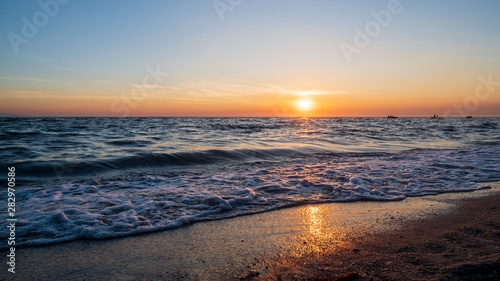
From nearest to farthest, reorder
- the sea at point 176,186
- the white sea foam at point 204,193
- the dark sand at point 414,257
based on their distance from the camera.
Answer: the dark sand at point 414,257 → the white sea foam at point 204,193 → the sea at point 176,186

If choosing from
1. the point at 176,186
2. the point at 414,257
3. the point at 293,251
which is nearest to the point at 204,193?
the point at 176,186

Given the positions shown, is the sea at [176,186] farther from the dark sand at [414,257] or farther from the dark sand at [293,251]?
the dark sand at [414,257]

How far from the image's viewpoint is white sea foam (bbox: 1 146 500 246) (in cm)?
411

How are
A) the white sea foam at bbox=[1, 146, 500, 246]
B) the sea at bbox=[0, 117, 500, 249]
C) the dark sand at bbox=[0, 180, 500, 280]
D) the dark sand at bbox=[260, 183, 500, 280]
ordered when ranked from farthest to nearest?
1. the sea at bbox=[0, 117, 500, 249]
2. the white sea foam at bbox=[1, 146, 500, 246]
3. the dark sand at bbox=[0, 180, 500, 280]
4. the dark sand at bbox=[260, 183, 500, 280]

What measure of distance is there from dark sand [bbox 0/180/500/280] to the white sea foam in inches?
18.6

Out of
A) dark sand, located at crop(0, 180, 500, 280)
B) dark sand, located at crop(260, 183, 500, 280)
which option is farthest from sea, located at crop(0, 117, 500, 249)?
dark sand, located at crop(260, 183, 500, 280)

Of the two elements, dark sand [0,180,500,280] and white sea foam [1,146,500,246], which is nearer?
dark sand [0,180,500,280]

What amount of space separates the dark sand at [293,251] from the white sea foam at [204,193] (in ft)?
1.55

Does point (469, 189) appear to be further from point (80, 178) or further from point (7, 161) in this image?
point (7, 161)

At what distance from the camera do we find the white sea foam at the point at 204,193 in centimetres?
411

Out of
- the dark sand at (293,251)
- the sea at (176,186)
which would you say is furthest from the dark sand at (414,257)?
the sea at (176,186)

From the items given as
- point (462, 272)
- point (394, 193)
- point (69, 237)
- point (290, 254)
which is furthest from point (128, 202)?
point (394, 193)

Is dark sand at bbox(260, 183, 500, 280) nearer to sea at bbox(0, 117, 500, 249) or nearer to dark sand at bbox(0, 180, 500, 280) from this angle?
dark sand at bbox(0, 180, 500, 280)

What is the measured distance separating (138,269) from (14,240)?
7.04ft
